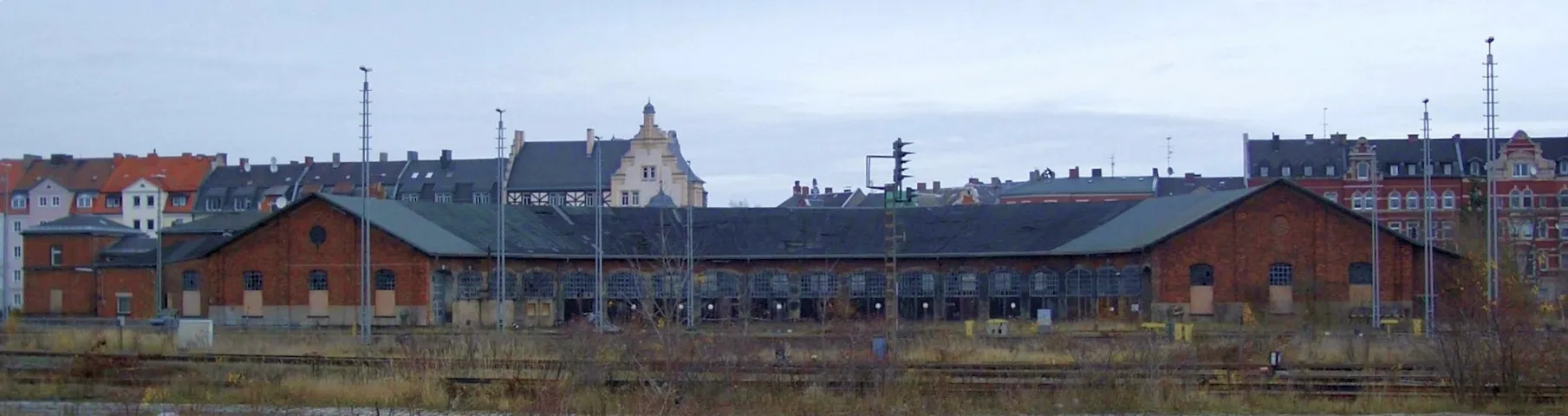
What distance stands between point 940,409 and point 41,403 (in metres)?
13.3

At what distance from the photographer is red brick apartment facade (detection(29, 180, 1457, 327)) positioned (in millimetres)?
53438

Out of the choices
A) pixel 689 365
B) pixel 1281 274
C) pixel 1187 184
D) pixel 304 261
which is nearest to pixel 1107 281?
pixel 1281 274

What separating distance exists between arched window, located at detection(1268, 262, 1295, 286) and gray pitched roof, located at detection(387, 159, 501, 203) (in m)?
54.9

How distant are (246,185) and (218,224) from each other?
34.1 metres

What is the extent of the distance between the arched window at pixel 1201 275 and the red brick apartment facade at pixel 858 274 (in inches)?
1.6

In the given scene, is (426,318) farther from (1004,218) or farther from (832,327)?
(1004,218)

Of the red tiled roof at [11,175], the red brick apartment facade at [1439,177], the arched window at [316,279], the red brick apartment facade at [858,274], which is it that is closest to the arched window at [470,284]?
the red brick apartment facade at [858,274]

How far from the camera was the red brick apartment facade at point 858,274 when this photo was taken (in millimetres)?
53438

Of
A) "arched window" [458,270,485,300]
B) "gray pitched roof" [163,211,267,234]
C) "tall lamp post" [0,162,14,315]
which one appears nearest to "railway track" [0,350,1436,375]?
"arched window" [458,270,485,300]

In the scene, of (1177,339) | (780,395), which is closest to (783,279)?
(1177,339)

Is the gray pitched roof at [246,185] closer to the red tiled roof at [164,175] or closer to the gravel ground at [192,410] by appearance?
the red tiled roof at [164,175]

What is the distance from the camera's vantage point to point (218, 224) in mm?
71062

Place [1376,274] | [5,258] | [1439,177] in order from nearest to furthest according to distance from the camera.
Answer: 1. [1376,274]
2. [5,258]
3. [1439,177]

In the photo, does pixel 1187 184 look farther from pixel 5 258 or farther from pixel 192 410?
pixel 192 410
